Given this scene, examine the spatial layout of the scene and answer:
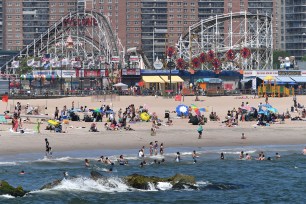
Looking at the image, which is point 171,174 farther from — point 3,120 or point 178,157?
point 3,120

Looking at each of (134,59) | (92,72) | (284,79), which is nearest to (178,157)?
(92,72)

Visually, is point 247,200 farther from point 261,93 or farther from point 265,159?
point 261,93

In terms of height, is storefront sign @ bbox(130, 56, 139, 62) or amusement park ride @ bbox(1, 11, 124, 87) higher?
amusement park ride @ bbox(1, 11, 124, 87)

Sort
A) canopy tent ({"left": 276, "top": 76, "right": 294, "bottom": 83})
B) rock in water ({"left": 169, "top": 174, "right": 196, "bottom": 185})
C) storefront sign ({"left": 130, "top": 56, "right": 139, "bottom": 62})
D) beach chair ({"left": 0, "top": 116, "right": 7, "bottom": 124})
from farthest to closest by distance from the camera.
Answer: storefront sign ({"left": 130, "top": 56, "right": 139, "bottom": 62})
canopy tent ({"left": 276, "top": 76, "right": 294, "bottom": 83})
beach chair ({"left": 0, "top": 116, "right": 7, "bottom": 124})
rock in water ({"left": 169, "top": 174, "right": 196, "bottom": 185})

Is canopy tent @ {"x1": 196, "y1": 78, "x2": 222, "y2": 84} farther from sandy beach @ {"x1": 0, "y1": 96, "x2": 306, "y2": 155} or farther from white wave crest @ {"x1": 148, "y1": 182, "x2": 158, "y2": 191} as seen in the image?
white wave crest @ {"x1": 148, "y1": 182, "x2": 158, "y2": 191}

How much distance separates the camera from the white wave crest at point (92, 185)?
42.6 m

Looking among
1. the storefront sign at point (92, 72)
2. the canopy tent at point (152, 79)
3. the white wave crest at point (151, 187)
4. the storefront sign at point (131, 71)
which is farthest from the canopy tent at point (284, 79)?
the white wave crest at point (151, 187)

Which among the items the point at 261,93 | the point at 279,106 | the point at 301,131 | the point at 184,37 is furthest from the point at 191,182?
the point at 184,37

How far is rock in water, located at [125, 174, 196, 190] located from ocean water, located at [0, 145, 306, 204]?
1.10ft

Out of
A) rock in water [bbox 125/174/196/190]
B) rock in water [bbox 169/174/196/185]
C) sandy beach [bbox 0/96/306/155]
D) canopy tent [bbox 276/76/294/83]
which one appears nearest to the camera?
rock in water [bbox 125/174/196/190]

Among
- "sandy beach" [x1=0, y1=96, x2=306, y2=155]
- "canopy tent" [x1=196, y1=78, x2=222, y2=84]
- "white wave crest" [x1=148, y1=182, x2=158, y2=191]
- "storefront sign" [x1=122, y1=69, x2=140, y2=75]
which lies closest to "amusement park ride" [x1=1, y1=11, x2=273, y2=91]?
"storefront sign" [x1=122, y1=69, x2=140, y2=75]

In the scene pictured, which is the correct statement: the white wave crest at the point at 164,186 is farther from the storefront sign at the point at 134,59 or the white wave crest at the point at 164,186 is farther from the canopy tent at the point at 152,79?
the storefront sign at the point at 134,59

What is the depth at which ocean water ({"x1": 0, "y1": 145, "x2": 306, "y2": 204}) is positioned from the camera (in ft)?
135

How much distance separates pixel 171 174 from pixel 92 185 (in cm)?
679
